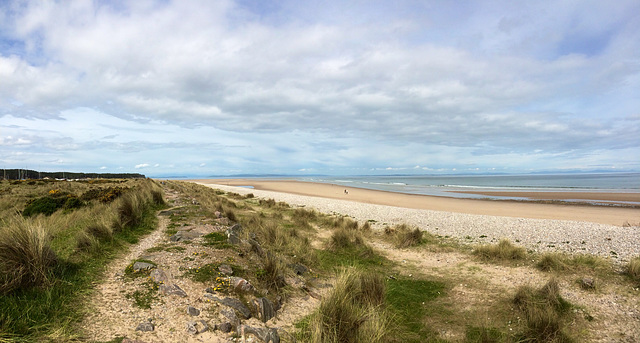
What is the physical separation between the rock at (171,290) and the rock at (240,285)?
0.92 metres

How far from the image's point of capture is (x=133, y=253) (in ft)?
24.2

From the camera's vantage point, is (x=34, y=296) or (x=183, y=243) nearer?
(x=34, y=296)

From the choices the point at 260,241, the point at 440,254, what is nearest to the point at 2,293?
the point at 260,241

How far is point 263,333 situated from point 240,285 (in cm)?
149

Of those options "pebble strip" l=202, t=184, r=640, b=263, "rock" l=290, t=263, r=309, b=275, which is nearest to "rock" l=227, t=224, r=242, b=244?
"rock" l=290, t=263, r=309, b=275

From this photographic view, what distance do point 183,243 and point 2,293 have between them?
13.7 feet

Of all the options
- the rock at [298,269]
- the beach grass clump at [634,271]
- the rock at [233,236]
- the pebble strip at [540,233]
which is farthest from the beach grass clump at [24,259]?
the pebble strip at [540,233]

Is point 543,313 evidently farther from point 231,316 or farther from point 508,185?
point 508,185

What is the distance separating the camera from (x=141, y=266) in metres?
6.20

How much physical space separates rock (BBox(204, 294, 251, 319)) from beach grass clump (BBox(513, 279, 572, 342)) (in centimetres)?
470

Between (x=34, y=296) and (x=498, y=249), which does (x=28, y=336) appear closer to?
(x=34, y=296)

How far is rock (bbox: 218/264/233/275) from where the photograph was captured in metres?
6.59

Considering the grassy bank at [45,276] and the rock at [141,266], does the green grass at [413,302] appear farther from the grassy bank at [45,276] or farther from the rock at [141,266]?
the grassy bank at [45,276]

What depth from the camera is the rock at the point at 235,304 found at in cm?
529
